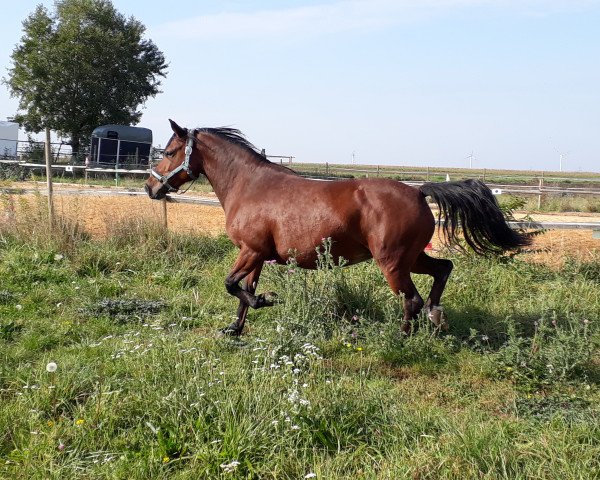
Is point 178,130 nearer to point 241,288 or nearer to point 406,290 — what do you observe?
point 241,288

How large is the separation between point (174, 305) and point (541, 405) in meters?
4.17

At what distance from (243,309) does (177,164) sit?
6.05ft

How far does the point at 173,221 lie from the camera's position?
13.5m

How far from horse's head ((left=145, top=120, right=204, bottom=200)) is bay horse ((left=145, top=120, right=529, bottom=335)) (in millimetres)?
141

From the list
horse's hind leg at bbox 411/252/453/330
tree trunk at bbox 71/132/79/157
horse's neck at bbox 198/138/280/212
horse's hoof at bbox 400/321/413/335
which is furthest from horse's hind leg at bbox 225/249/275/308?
tree trunk at bbox 71/132/79/157

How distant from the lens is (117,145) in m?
37.8

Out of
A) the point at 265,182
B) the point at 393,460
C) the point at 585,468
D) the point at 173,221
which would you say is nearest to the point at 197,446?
the point at 393,460

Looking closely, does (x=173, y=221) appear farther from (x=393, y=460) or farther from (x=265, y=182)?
(x=393, y=460)

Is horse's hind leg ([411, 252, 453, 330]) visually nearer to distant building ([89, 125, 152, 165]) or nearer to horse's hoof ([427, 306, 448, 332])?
horse's hoof ([427, 306, 448, 332])

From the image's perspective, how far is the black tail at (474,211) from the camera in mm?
6484

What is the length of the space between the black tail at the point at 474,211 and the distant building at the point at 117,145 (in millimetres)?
32292

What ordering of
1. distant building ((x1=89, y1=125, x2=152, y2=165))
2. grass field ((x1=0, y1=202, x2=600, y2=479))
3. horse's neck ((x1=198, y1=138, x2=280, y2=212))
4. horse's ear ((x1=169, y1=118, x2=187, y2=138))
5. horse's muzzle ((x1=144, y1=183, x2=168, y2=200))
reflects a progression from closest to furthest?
grass field ((x1=0, y1=202, x2=600, y2=479)), horse's neck ((x1=198, y1=138, x2=280, y2=212)), horse's ear ((x1=169, y1=118, x2=187, y2=138)), horse's muzzle ((x1=144, y1=183, x2=168, y2=200)), distant building ((x1=89, y1=125, x2=152, y2=165))

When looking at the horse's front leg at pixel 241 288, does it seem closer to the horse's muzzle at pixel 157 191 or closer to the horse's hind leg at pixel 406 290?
the horse's hind leg at pixel 406 290

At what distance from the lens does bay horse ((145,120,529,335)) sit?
616cm
